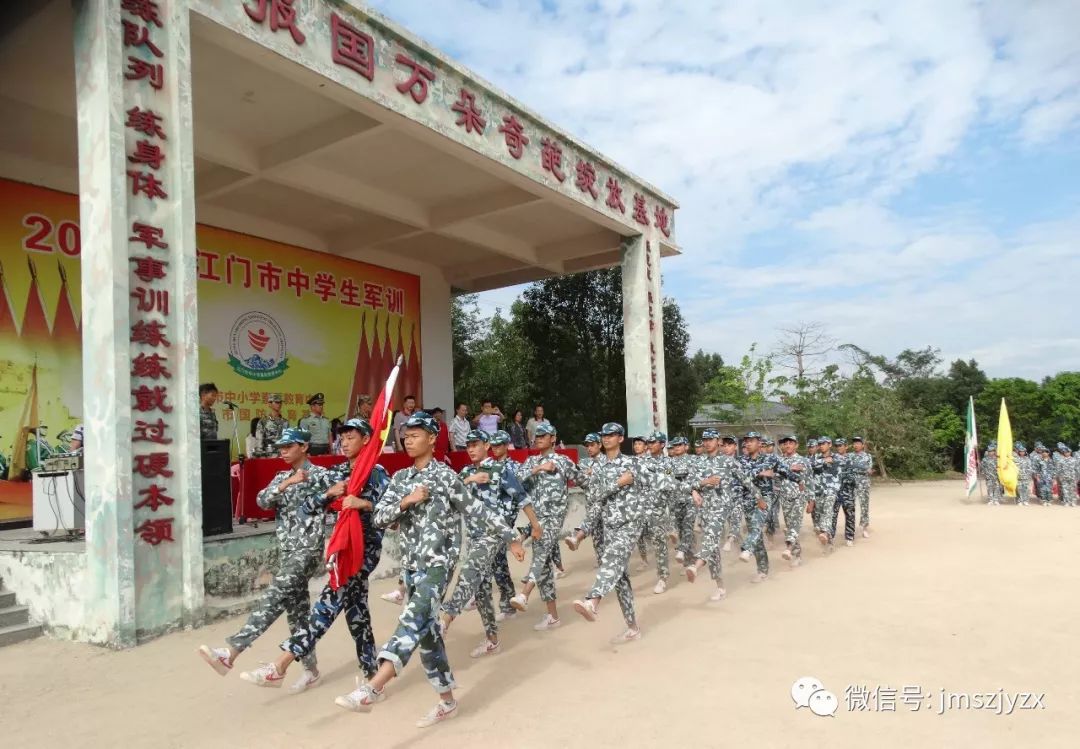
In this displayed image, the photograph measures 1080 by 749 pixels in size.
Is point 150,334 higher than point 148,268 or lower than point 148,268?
lower

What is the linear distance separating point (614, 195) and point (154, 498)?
952cm

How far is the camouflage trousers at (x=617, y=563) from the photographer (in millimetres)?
5512

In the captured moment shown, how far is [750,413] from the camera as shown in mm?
22609

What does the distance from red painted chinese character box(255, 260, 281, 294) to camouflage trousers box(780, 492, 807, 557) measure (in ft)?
29.4

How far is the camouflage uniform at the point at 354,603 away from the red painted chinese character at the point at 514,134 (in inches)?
278

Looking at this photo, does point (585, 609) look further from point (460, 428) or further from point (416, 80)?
point (460, 428)

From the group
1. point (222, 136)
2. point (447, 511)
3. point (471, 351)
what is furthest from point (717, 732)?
point (471, 351)

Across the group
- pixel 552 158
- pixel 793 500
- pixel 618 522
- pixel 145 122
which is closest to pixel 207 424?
pixel 145 122

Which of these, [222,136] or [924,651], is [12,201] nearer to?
[222,136]

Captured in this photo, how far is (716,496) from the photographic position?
324 inches

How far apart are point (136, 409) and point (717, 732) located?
16.0 ft

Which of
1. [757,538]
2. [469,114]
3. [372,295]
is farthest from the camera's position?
[372,295]

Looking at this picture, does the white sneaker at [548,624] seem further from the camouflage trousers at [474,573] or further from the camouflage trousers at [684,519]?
the camouflage trousers at [684,519]

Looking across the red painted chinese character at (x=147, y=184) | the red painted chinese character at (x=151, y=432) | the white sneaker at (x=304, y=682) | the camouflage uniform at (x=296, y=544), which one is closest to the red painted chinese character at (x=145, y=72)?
the red painted chinese character at (x=147, y=184)
